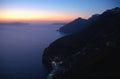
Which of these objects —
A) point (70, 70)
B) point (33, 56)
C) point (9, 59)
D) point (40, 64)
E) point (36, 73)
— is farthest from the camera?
point (33, 56)

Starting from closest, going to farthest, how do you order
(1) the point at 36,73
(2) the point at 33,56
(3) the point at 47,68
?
(1) the point at 36,73, (3) the point at 47,68, (2) the point at 33,56

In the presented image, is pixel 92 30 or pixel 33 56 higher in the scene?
pixel 92 30

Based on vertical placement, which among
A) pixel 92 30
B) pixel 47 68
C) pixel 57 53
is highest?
pixel 92 30

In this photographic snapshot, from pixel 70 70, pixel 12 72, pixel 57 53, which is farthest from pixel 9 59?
pixel 70 70

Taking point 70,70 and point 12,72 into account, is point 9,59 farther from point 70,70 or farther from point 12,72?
point 70,70

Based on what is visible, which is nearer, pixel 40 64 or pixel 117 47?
pixel 117 47

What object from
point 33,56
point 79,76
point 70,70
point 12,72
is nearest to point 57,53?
point 33,56

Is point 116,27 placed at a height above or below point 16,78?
above

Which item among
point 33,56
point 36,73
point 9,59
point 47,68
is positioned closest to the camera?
point 36,73

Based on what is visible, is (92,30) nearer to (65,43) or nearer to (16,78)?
(65,43)
